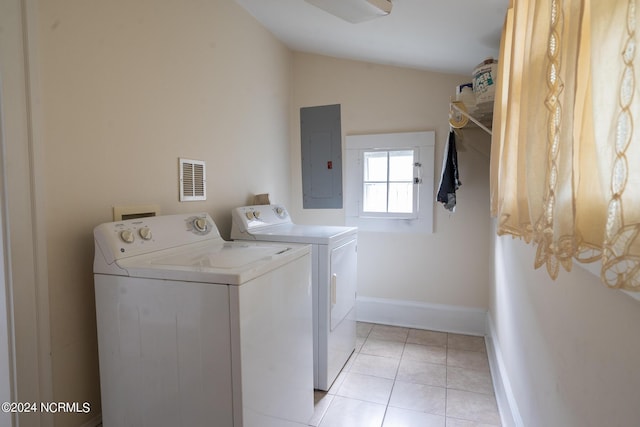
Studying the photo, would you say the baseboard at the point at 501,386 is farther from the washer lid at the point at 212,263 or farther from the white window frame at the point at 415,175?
the washer lid at the point at 212,263

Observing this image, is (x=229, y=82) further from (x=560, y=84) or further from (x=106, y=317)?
(x=560, y=84)

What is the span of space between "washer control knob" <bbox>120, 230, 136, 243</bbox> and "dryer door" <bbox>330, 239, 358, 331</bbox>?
3.67ft

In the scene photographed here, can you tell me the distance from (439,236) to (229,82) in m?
2.06

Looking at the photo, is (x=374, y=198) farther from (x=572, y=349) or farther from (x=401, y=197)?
(x=572, y=349)

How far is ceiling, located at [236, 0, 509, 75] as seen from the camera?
1.81 meters

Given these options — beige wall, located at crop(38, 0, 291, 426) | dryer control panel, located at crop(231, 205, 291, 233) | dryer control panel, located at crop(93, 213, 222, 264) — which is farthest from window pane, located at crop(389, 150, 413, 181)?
dryer control panel, located at crop(93, 213, 222, 264)

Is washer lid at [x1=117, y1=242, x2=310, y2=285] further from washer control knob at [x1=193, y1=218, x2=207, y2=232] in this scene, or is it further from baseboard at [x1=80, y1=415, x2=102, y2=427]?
baseboard at [x1=80, y1=415, x2=102, y2=427]

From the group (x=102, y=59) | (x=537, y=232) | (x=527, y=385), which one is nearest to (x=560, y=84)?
(x=537, y=232)

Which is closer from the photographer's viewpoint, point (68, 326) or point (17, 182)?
point (17, 182)

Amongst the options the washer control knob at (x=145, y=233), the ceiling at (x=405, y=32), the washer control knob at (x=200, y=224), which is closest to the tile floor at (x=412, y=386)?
the washer control knob at (x=200, y=224)

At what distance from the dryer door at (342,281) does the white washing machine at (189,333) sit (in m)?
0.69

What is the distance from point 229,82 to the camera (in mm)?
2328

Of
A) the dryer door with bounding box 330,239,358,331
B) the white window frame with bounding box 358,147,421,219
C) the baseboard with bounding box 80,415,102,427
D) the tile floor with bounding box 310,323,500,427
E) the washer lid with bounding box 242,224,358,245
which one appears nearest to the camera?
the baseboard with bounding box 80,415,102,427

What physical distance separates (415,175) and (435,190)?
210 mm
